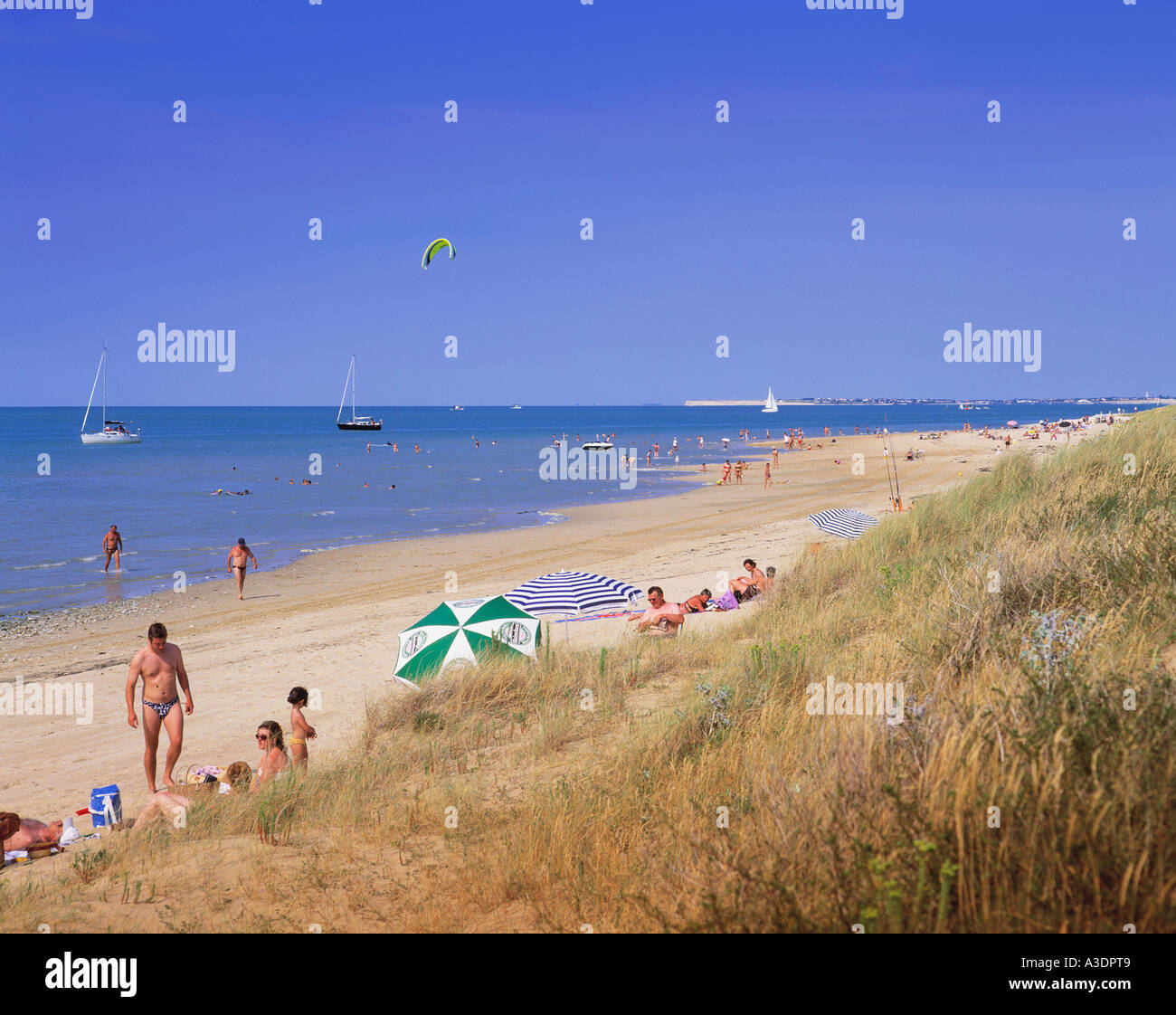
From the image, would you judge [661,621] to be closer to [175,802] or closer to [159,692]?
[159,692]

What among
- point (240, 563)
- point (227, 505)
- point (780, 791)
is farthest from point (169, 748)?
point (227, 505)

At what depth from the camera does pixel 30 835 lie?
22.3ft

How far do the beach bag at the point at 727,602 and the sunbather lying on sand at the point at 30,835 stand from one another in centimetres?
876

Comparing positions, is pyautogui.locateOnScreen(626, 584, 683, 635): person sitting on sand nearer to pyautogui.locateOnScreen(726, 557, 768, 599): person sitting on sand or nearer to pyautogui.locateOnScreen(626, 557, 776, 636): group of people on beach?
pyautogui.locateOnScreen(626, 557, 776, 636): group of people on beach

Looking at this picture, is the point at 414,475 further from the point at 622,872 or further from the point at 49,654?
the point at 622,872

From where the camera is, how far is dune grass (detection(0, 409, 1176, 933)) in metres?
2.98

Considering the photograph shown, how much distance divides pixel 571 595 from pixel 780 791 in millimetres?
9416

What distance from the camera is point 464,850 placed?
459cm

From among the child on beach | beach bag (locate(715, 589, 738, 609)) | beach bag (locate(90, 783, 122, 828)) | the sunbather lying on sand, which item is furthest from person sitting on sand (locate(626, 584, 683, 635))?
the sunbather lying on sand

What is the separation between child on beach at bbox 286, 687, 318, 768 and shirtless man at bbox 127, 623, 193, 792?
3.86 feet

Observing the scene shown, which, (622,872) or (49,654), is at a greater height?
(622,872)

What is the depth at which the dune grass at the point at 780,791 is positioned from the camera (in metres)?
2.98
